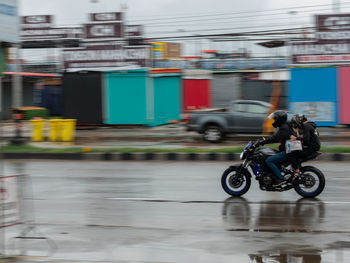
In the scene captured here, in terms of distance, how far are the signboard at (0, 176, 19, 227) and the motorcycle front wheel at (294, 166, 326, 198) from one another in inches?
206

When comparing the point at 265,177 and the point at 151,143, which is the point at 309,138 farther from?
the point at 151,143

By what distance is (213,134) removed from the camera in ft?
68.8

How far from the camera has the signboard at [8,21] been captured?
6.34 meters

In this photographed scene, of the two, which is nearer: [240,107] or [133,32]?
[240,107]

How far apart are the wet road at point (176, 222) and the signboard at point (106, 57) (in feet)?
48.2

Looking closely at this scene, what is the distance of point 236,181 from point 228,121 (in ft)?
36.3

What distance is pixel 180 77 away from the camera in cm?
2950

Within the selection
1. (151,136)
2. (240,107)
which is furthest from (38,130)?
(240,107)

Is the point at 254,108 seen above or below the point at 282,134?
above

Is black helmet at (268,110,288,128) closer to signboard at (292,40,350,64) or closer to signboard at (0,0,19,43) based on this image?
signboard at (0,0,19,43)

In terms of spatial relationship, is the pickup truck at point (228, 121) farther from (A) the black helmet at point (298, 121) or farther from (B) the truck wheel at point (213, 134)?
(A) the black helmet at point (298, 121)

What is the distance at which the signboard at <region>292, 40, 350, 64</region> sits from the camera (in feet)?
77.4

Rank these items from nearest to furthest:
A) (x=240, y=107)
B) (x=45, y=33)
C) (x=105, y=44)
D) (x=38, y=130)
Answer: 1. (x=240, y=107)
2. (x=38, y=130)
3. (x=105, y=44)
4. (x=45, y=33)

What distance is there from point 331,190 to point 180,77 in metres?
19.6
